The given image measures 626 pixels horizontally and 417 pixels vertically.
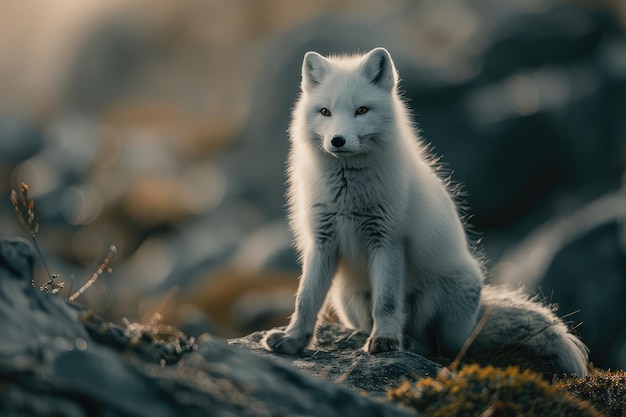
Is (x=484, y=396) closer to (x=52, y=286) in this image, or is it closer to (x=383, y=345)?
(x=383, y=345)

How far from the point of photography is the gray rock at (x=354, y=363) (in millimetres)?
4766

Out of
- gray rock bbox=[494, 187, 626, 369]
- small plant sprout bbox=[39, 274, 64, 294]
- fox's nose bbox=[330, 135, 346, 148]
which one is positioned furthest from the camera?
gray rock bbox=[494, 187, 626, 369]

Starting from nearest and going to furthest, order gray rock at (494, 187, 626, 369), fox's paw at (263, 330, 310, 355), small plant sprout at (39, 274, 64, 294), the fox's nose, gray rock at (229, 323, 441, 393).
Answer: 1. small plant sprout at (39, 274, 64, 294)
2. gray rock at (229, 323, 441, 393)
3. the fox's nose
4. fox's paw at (263, 330, 310, 355)
5. gray rock at (494, 187, 626, 369)

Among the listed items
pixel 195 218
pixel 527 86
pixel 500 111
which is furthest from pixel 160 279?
pixel 527 86

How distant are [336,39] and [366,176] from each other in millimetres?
18260

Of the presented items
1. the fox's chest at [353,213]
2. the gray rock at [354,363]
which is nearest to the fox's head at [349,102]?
the fox's chest at [353,213]

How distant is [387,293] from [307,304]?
0.64m

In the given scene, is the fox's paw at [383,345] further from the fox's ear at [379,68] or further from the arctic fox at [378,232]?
the fox's ear at [379,68]

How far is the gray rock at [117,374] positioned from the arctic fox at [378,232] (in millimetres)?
Result: 2502

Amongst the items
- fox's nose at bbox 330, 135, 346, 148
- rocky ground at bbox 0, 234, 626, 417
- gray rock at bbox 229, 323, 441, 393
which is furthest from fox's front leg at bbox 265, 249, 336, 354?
rocky ground at bbox 0, 234, 626, 417

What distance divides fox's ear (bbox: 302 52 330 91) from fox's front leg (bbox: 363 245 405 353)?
1545 millimetres

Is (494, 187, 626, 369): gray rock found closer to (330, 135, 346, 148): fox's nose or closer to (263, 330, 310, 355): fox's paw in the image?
(263, 330, 310, 355): fox's paw

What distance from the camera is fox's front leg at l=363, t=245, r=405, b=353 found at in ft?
18.7

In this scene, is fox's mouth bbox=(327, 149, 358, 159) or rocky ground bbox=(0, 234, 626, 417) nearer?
rocky ground bbox=(0, 234, 626, 417)
